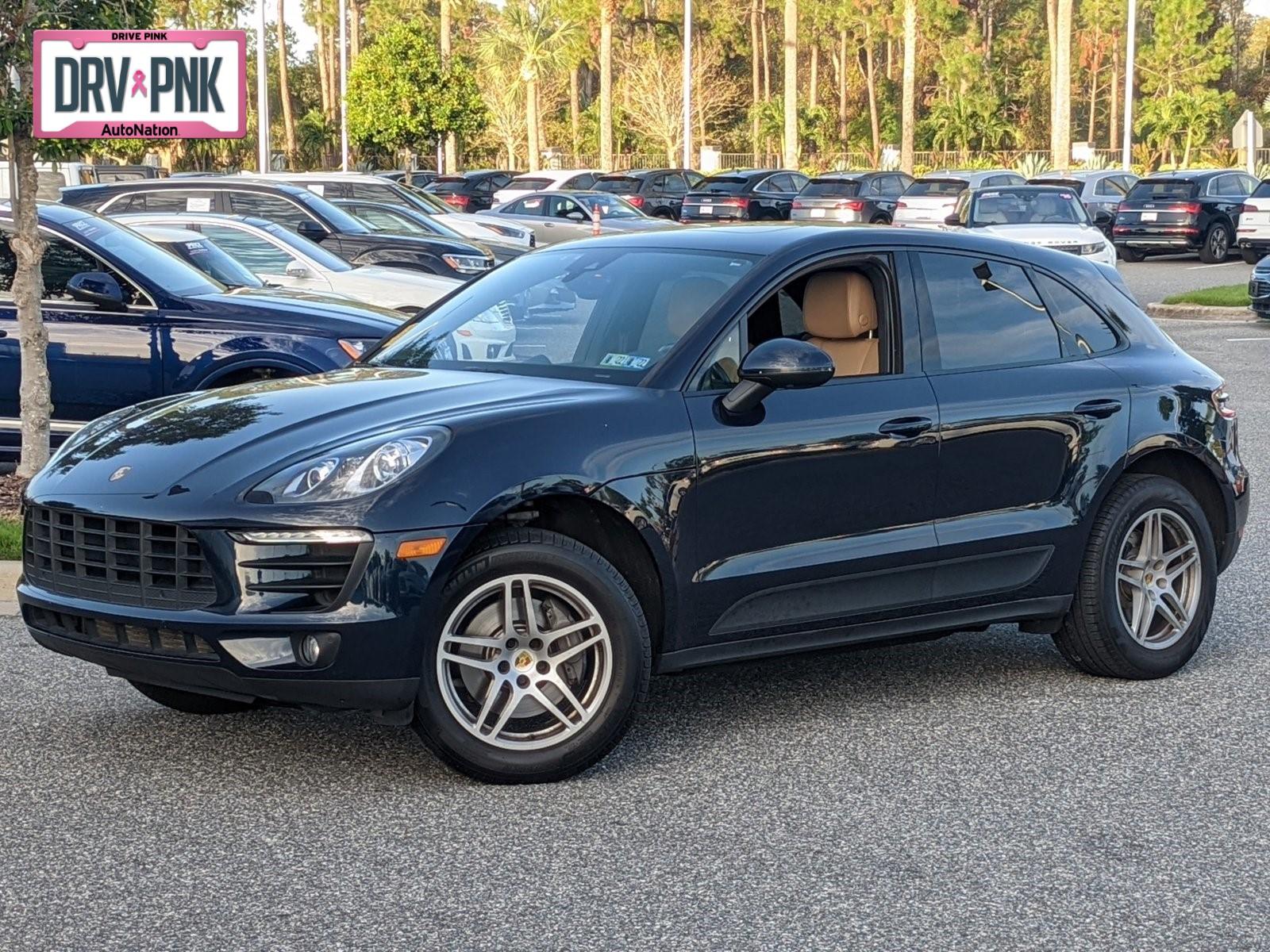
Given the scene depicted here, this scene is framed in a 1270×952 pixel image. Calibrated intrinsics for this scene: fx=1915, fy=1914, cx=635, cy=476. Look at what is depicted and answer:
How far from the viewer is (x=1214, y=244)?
36.9m

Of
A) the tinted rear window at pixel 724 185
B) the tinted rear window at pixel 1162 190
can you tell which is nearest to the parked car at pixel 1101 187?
the tinted rear window at pixel 1162 190

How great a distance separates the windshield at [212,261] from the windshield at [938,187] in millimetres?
26226

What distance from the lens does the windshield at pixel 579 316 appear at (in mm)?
6074

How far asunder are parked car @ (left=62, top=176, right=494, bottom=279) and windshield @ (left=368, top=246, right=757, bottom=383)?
13.1m

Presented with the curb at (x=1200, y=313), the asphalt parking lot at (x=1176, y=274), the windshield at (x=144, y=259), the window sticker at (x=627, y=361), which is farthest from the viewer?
the asphalt parking lot at (x=1176, y=274)

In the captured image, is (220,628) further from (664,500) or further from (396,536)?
(664,500)

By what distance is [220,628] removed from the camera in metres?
5.15

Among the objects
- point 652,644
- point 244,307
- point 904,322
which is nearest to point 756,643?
point 652,644

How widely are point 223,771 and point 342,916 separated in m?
1.32

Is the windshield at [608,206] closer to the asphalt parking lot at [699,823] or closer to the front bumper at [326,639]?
the asphalt parking lot at [699,823]

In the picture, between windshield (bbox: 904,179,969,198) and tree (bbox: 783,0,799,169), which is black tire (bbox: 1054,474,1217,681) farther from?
tree (bbox: 783,0,799,169)

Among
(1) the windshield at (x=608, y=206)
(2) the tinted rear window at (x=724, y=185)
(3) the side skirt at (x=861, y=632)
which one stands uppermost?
(2) the tinted rear window at (x=724, y=185)

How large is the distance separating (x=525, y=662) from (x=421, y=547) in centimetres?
49

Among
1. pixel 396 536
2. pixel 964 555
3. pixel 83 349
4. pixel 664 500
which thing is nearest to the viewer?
pixel 396 536
